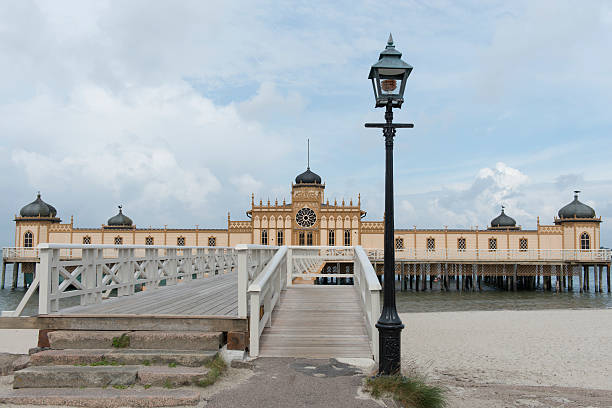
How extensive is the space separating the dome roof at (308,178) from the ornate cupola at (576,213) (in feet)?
73.2

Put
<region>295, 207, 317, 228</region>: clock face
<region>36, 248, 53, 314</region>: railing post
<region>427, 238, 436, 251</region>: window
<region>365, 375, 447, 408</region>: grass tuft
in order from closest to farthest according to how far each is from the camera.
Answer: <region>365, 375, 447, 408</region>: grass tuft, <region>36, 248, 53, 314</region>: railing post, <region>295, 207, 317, 228</region>: clock face, <region>427, 238, 436, 251</region>: window

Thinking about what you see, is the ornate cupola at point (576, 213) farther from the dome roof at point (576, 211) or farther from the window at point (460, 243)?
the window at point (460, 243)

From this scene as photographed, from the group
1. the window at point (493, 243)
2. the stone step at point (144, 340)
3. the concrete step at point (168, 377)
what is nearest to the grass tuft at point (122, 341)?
the stone step at point (144, 340)

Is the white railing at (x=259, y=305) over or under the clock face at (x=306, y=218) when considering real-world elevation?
under

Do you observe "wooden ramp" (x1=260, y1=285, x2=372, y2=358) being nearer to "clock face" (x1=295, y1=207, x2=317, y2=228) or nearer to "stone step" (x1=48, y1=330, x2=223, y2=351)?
"stone step" (x1=48, y1=330, x2=223, y2=351)

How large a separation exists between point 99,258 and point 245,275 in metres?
2.96

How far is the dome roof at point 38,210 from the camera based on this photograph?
47188 millimetres

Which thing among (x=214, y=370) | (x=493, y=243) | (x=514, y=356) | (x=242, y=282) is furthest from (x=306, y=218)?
(x=214, y=370)

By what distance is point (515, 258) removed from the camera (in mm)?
40656

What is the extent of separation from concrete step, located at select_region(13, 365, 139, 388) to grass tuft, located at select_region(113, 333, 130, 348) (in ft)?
2.62

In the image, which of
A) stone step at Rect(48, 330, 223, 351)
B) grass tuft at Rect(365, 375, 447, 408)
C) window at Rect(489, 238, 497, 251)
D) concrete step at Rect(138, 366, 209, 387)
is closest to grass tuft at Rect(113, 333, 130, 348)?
stone step at Rect(48, 330, 223, 351)

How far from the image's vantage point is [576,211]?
152 ft

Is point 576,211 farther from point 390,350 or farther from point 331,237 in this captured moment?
point 390,350

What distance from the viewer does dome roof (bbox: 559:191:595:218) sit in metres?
46.3
